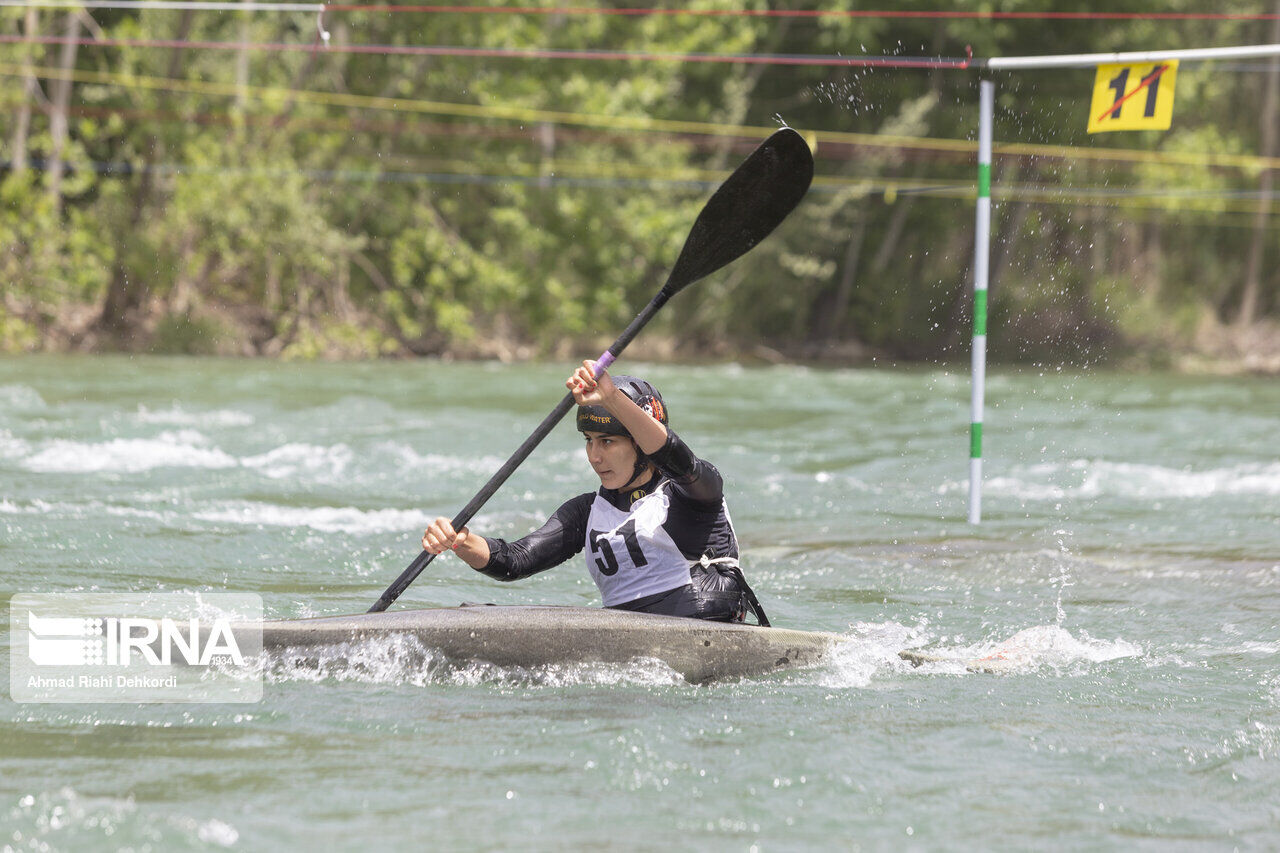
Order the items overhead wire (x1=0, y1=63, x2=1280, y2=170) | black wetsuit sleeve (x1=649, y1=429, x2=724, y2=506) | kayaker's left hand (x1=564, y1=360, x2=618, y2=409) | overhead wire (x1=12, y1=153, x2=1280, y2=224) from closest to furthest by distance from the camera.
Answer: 1. kayaker's left hand (x1=564, y1=360, x2=618, y2=409)
2. black wetsuit sleeve (x1=649, y1=429, x2=724, y2=506)
3. overhead wire (x1=0, y1=63, x2=1280, y2=170)
4. overhead wire (x1=12, y1=153, x2=1280, y2=224)

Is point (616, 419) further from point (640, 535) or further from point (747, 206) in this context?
point (747, 206)

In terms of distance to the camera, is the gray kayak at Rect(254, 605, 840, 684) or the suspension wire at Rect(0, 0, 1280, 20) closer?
the gray kayak at Rect(254, 605, 840, 684)

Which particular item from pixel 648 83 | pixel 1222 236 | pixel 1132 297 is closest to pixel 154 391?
pixel 648 83

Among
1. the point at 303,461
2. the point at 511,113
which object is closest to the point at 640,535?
the point at 303,461

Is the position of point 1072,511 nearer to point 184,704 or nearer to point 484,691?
point 484,691

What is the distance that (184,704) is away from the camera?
4.58 metres

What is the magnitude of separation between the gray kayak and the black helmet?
2.08 feet

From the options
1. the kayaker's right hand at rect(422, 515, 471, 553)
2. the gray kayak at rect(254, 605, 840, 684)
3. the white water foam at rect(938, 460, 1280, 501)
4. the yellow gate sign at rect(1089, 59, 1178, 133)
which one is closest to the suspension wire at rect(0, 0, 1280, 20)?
the yellow gate sign at rect(1089, 59, 1178, 133)

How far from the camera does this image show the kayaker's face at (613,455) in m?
4.89

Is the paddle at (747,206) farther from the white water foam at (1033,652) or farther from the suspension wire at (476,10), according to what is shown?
the suspension wire at (476,10)

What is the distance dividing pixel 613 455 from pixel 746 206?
1.27 meters

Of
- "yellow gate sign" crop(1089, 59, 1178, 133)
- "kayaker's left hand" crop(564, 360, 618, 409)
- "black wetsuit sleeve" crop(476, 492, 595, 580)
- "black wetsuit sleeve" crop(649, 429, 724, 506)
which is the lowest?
"black wetsuit sleeve" crop(476, 492, 595, 580)

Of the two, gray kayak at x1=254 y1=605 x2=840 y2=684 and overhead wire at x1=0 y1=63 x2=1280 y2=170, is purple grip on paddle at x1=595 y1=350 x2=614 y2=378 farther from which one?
overhead wire at x1=0 y1=63 x2=1280 y2=170

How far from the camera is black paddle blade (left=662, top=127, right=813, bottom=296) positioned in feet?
18.2
